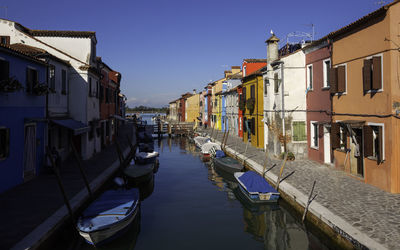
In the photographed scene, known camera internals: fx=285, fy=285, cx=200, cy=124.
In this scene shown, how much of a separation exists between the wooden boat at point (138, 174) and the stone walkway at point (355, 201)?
7825mm

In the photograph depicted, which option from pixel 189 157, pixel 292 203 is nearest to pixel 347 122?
pixel 292 203

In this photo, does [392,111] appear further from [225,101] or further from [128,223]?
[225,101]

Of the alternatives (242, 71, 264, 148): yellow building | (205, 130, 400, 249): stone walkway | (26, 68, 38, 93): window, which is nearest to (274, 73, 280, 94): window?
(242, 71, 264, 148): yellow building

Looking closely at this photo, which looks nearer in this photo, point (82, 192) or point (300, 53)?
point (82, 192)

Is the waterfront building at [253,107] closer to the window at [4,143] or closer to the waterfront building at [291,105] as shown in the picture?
the waterfront building at [291,105]

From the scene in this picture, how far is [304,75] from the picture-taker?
63.5 feet

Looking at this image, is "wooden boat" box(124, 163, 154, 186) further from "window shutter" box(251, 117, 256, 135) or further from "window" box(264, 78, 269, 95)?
"window shutter" box(251, 117, 256, 135)

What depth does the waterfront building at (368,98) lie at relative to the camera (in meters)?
11.2

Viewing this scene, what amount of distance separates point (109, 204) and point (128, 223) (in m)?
1.09

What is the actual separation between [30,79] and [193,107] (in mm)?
56671

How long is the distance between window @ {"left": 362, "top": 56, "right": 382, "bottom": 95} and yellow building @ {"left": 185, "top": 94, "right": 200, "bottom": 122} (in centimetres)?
5538

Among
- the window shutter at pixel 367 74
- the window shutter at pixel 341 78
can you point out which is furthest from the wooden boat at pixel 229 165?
the window shutter at pixel 367 74

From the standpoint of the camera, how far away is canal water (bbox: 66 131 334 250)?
9781mm

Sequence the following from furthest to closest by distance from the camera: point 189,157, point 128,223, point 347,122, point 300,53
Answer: point 189,157, point 300,53, point 347,122, point 128,223
